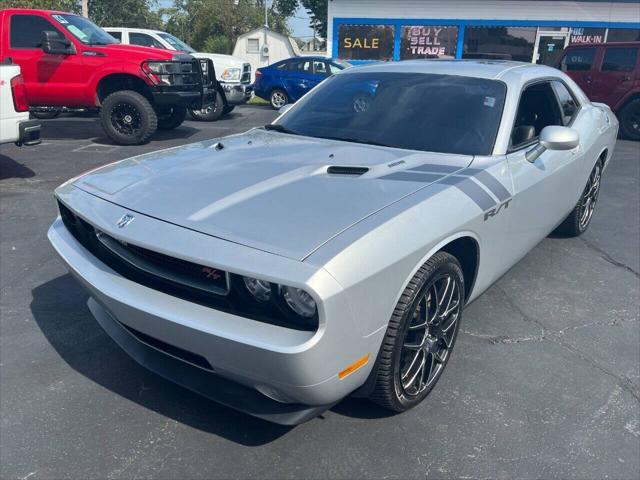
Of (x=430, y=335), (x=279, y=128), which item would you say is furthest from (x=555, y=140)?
(x=279, y=128)

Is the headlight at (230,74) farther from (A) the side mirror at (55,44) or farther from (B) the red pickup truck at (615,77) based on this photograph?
(B) the red pickup truck at (615,77)

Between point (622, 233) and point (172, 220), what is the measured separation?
462cm

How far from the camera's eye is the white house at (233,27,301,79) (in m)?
28.5

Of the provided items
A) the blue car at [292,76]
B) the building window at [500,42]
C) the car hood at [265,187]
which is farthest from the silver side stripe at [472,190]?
the building window at [500,42]

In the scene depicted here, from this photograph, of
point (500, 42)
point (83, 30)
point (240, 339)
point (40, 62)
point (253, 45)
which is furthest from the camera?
point (253, 45)

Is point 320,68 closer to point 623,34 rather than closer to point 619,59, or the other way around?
point 619,59

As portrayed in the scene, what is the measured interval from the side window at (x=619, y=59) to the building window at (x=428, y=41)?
10.1 metres

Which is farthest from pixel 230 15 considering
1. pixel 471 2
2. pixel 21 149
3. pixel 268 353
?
pixel 268 353

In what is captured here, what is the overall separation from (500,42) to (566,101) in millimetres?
18852

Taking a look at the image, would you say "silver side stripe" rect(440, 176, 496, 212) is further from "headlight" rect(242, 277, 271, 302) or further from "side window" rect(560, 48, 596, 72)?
"side window" rect(560, 48, 596, 72)

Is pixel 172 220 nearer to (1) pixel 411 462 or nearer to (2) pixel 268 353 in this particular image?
(2) pixel 268 353

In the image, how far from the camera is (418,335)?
2518 millimetres

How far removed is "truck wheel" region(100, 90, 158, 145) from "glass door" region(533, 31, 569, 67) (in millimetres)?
17016

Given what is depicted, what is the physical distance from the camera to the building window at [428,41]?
2164cm
